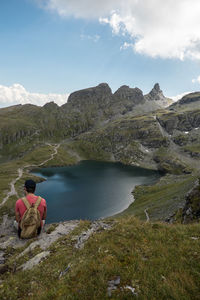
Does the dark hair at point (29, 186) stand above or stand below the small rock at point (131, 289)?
above

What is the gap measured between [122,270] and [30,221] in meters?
7.90

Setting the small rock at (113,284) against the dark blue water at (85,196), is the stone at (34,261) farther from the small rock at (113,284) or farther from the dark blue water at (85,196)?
the dark blue water at (85,196)

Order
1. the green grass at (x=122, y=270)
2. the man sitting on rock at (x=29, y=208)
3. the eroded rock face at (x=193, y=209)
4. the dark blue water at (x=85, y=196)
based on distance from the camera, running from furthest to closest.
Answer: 1. the dark blue water at (x=85, y=196)
2. the eroded rock face at (x=193, y=209)
3. the man sitting on rock at (x=29, y=208)
4. the green grass at (x=122, y=270)

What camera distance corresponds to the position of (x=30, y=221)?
40.2 feet

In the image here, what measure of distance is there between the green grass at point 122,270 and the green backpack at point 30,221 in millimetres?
2737

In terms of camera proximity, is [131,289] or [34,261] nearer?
[131,289]

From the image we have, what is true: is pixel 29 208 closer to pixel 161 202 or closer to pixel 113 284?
pixel 113 284

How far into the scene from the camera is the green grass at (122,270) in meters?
6.04

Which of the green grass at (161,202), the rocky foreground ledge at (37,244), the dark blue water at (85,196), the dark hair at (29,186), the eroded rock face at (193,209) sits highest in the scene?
the dark hair at (29,186)

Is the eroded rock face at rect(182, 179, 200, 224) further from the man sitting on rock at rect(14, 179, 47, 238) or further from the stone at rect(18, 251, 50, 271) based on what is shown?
the man sitting on rock at rect(14, 179, 47, 238)

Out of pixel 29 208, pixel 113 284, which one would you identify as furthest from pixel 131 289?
pixel 29 208

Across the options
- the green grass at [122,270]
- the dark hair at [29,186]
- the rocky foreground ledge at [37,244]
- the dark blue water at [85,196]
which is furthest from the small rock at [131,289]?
the dark blue water at [85,196]

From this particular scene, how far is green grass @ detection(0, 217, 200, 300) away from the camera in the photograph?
6039 mm

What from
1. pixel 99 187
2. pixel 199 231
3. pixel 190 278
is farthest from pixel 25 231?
pixel 99 187
